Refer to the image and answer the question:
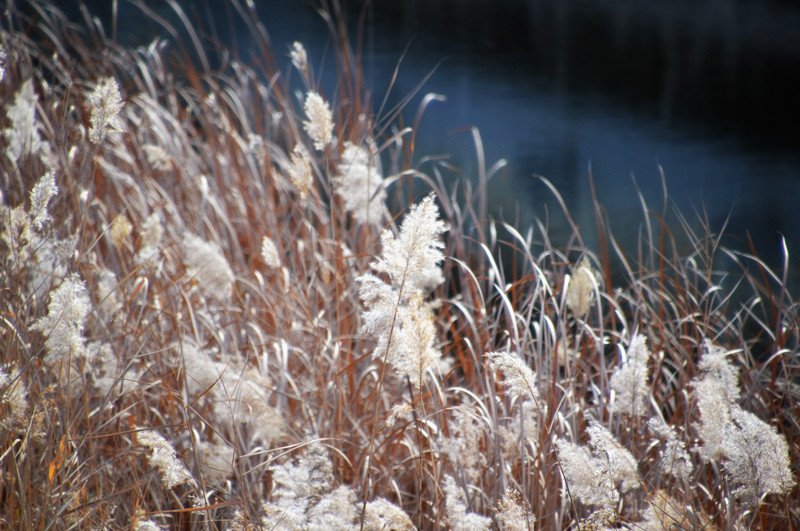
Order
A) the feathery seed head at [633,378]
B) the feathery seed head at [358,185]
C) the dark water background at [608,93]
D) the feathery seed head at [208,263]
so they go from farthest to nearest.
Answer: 1. the dark water background at [608,93]
2. the feathery seed head at [358,185]
3. the feathery seed head at [208,263]
4. the feathery seed head at [633,378]

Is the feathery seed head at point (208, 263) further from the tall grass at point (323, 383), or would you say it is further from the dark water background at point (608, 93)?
the dark water background at point (608, 93)

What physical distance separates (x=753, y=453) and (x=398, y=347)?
524 mm

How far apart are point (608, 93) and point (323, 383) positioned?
2.16 metres

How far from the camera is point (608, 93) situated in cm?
272

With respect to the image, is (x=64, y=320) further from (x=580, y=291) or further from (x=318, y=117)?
(x=580, y=291)

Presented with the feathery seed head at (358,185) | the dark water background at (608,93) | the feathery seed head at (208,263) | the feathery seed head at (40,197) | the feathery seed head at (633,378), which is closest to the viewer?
the feathery seed head at (40,197)

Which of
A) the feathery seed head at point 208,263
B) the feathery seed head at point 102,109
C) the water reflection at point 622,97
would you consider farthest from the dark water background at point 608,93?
the feathery seed head at point 102,109

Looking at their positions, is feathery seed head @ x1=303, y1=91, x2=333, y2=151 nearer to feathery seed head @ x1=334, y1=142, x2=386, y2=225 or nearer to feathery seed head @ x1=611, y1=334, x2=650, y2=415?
feathery seed head @ x1=334, y1=142, x2=386, y2=225

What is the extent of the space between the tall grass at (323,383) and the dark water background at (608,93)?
0.23 metres

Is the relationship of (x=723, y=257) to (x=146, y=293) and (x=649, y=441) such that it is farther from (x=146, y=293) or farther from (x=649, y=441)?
(x=146, y=293)

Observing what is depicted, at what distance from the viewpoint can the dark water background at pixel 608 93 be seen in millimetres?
2299

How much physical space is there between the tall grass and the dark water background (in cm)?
23

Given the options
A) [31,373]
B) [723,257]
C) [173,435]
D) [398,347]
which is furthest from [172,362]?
[723,257]

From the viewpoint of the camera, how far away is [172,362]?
1.39 metres
